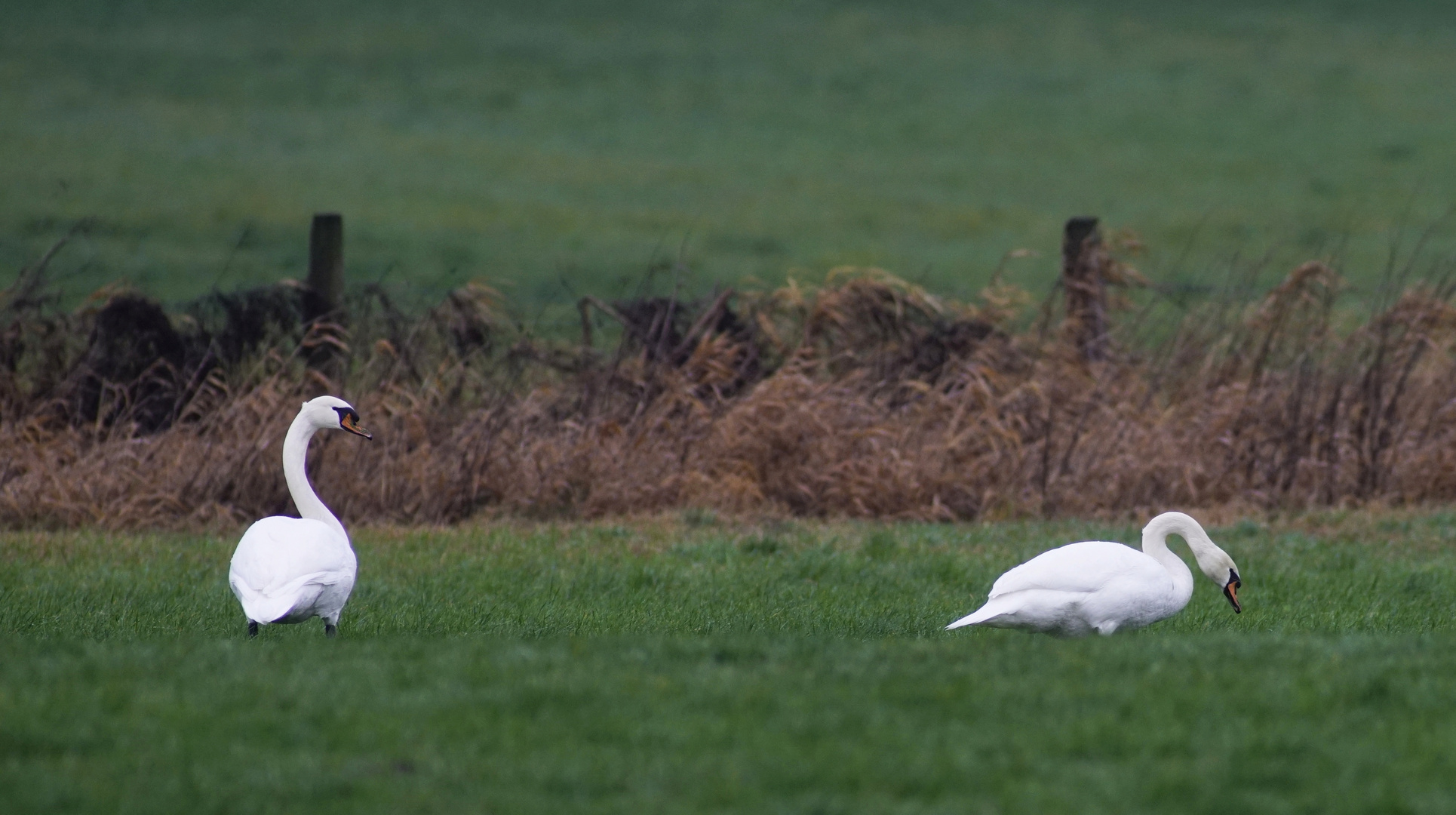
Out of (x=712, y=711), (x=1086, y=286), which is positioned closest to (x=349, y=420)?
(x=712, y=711)

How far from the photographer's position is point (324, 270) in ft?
45.2

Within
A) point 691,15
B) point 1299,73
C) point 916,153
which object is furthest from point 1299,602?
point 691,15

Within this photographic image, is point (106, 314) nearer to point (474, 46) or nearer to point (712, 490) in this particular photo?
point (712, 490)

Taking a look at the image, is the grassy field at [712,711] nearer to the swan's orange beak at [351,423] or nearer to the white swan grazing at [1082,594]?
the white swan grazing at [1082,594]

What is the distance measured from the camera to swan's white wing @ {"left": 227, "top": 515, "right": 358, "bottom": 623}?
721cm

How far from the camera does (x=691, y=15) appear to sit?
5409cm

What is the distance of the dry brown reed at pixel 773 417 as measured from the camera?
1195 centimetres

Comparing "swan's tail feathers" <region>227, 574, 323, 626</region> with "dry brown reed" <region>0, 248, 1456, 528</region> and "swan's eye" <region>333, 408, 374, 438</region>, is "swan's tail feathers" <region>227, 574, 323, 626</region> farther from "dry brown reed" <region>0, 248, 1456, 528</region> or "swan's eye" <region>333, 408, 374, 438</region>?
"dry brown reed" <region>0, 248, 1456, 528</region>

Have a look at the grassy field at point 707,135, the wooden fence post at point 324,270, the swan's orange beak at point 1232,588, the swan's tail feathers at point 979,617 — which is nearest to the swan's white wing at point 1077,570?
the swan's tail feathers at point 979,617

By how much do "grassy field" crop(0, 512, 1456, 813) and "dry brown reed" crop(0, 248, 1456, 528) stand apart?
319 centimetres

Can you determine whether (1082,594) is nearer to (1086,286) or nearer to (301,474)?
(301,474)

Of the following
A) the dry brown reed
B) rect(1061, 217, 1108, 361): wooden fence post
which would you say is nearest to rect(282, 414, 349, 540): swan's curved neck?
the dry brown reed

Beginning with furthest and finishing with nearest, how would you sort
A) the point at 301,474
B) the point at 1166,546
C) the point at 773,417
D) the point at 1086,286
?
the point at 1086,286
the point at 773,417
the point at 301,474
the point at 1166,546

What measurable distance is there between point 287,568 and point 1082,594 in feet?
11.0
